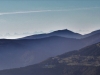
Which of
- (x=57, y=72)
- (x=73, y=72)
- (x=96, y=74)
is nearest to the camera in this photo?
(x=96, y=74)

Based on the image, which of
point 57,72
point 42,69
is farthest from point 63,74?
point 42,69

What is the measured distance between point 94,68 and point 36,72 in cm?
4619

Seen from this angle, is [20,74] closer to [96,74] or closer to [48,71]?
[48,71]

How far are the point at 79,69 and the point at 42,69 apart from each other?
101 feet

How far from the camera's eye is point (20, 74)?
194 metres

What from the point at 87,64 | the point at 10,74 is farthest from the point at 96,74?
the point at 10,74

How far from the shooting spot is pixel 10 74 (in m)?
199

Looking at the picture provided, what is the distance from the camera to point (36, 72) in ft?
646

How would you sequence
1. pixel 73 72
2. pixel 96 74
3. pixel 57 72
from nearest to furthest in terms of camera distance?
pixel 96 74 → pixel 73 72 → pixel 57 72

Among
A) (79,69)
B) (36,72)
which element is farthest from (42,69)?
(79,69)

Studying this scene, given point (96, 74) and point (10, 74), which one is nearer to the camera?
point (96, 74)

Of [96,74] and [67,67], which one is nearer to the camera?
[96,74]

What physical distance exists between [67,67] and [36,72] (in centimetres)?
2506

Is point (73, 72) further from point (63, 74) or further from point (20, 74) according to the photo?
point (20, 74)
